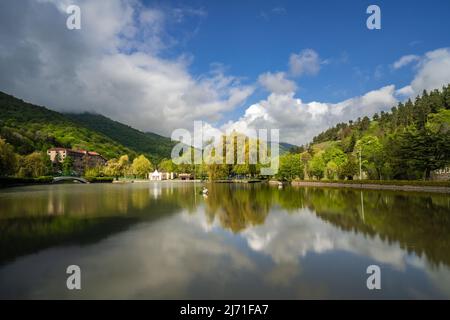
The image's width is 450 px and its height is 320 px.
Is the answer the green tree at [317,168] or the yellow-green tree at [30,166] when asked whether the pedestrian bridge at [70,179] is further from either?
the green tree at [317,168]

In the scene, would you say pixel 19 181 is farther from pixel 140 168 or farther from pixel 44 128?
pixel 44 128

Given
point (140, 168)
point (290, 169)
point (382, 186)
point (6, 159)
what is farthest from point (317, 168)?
point (140, 168)

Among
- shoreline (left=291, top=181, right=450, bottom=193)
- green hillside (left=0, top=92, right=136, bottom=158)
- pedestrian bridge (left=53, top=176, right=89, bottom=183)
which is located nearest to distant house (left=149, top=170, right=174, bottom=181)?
pedestrian bridge (left=53, top=176, right=89, bottom=183)

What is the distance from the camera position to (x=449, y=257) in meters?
9.80

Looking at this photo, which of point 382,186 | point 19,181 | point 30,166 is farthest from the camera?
point 30,166

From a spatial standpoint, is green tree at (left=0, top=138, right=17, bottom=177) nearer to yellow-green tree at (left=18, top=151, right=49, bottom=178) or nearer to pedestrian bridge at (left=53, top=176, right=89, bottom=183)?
yellow-green tree at (left=18, top=151, right=49, bottom=178)

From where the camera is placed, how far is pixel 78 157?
153 metres

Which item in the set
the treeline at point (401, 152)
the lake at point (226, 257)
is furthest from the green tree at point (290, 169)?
the lake at point (226, 257)

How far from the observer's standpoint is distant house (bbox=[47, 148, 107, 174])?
137875 mm

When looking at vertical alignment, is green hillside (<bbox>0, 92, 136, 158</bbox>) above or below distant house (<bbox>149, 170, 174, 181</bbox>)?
above

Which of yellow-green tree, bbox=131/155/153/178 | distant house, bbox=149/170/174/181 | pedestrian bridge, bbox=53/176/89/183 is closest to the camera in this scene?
pedestrian bridge, bbox=53/176/89/183

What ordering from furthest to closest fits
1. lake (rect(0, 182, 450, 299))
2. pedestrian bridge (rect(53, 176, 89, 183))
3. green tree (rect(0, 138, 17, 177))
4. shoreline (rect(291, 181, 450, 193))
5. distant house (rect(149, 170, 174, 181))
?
distant house (rect(149, 170, 174, 181))
pedestrian bridge (rect(53, 176, 89, 183))
green tree (rect(0, 138, 17, 177))
shoreline (rect(291, 181, 450, 193))
lake (rect(0, 182, 450, 299))

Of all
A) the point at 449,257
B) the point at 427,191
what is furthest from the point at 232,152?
the point at 449,257
